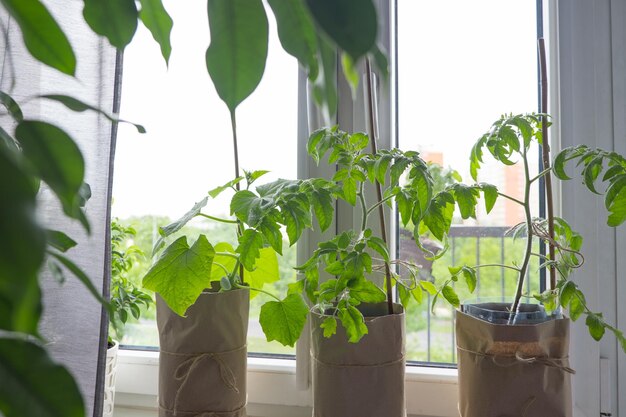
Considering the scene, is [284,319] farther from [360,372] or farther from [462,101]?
[462,101]

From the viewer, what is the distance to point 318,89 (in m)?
0.22

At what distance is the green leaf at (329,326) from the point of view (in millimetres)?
791

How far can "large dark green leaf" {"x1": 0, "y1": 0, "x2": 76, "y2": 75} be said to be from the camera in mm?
220

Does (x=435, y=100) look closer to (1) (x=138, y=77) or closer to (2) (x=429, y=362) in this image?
(2) (x=429, y=362)

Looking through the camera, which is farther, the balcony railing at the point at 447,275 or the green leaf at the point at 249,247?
the balcony railing at the point at 447,275

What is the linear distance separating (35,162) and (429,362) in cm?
116

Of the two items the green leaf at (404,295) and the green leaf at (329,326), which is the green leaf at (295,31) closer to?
the green leaf at (329,326)

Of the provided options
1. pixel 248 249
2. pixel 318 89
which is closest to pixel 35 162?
pixel 318 89

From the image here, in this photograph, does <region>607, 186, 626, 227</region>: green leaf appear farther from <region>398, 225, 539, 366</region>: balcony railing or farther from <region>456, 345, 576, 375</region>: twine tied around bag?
<region>398, 225, 539, 366</region>: balcony railing

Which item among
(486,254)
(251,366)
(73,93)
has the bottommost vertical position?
(251,366)

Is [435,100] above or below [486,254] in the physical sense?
above

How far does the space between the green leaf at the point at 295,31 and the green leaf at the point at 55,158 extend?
0.10 meters

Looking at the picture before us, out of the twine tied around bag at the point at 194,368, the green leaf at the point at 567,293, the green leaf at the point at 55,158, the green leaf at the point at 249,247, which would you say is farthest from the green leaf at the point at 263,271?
the green leaf at the point at 55,158

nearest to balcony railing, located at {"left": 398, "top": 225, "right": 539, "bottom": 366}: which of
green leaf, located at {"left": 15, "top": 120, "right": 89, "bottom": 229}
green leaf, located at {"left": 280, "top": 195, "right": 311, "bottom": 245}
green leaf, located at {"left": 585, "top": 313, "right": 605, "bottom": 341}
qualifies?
green leaf, located at {"left": 585, "top": 313, "right": 605, "bottom": 341}
